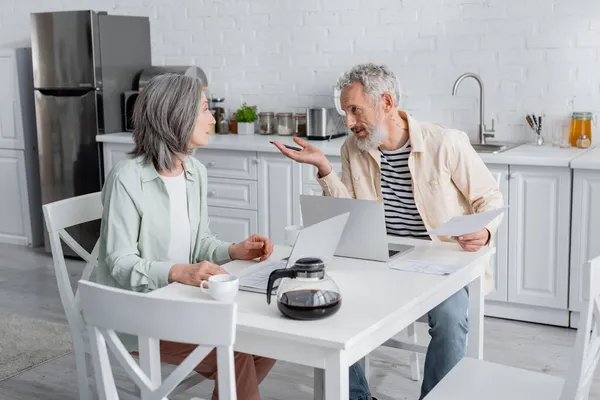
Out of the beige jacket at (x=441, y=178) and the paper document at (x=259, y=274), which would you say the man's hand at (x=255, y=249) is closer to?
the paper document at (x=259, y=274)

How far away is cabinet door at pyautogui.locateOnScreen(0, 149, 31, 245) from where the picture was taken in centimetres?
571

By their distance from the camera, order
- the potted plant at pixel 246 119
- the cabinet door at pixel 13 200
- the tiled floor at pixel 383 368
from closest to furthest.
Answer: the tiled floor at pixel 383 368 → the potted plant at pixel 246 119 → the cabinet door at pixel 13 200

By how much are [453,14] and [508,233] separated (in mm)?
1276

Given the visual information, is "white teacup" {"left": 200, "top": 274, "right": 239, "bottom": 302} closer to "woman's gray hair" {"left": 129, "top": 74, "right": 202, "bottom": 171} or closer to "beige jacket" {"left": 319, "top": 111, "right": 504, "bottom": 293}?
"woman's gray hair" {"left": 129, "top": 74, "right": 202, "bottom": 171}

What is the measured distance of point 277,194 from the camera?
451cm

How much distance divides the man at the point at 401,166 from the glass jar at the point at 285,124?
2.10 metres

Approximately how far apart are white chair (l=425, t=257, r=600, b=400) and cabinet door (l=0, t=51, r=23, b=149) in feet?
13.9

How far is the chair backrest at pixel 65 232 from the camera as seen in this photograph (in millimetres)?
2562

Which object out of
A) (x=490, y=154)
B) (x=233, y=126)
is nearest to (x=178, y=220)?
(x=490, y=154)

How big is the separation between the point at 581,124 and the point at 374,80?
5.81 feet

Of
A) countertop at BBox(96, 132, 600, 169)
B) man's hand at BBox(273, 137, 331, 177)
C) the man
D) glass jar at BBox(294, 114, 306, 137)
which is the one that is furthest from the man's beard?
glass jar at BBox(294, 114, 306, 137)

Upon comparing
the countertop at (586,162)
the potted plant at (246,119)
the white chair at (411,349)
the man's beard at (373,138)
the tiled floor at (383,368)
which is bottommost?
the tiled floor at (383,368)

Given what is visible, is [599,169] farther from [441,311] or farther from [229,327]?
[229,327]

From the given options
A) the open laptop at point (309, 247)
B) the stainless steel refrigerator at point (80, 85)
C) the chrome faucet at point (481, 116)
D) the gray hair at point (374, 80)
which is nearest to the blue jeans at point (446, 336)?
the open laptop at point (309, 247)
